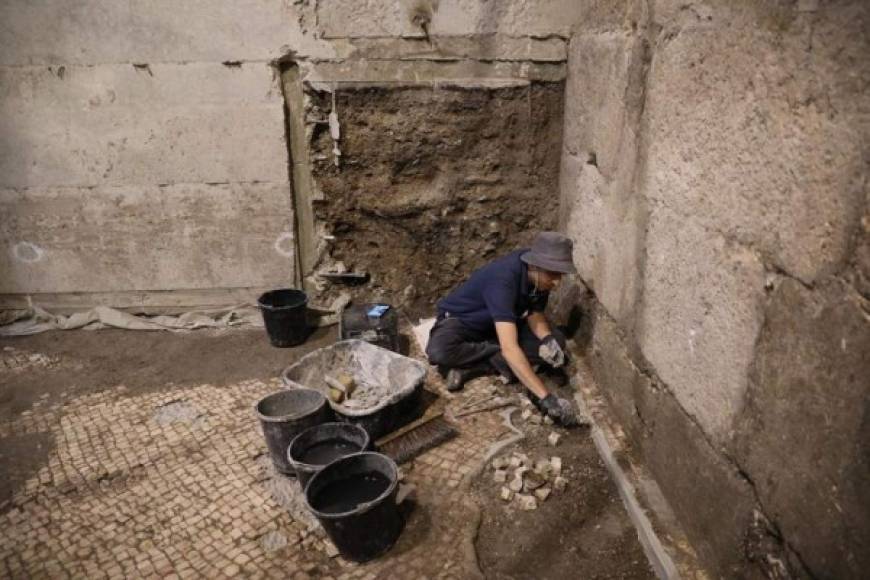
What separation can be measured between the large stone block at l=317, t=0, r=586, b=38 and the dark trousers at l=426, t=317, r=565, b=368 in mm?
2283

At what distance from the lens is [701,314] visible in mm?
2529

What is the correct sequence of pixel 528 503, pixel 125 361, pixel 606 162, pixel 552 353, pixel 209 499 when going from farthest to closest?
pixel 125 361, pixel 552 353, pixel 606 162, pixel 209 499, pixel 528 503

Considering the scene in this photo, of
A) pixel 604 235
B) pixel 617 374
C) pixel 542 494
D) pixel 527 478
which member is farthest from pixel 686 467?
pixel 604 235

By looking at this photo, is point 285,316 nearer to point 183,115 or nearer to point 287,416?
point 287,416

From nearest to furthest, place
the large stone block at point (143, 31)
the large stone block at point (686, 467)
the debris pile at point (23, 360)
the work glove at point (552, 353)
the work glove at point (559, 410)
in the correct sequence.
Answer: the large stone block at point (686, 467)
the work glove at point (559, 410)
the work glove at point (552, 353)
the large stone block at point (143, 31)
the debris pile at point (23, 360)

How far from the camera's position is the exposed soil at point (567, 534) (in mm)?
2730

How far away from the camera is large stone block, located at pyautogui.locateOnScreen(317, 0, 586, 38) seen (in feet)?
14.8

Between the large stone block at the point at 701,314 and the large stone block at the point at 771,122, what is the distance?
11cm

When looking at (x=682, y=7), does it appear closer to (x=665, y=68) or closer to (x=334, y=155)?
(x=665, y=68)

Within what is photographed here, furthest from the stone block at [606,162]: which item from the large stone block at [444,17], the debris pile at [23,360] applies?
the debris pile at [23,360]

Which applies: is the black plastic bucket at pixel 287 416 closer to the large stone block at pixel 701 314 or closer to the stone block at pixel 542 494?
the stone block at pixel 542 494

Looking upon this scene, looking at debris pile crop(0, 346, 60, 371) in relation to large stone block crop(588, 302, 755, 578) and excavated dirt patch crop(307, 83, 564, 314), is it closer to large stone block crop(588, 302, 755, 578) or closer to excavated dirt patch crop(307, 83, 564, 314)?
excavated dirt patch crop(307, 83, 564, 314)

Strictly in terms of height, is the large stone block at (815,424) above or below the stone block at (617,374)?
above

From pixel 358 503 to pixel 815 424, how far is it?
197cm
